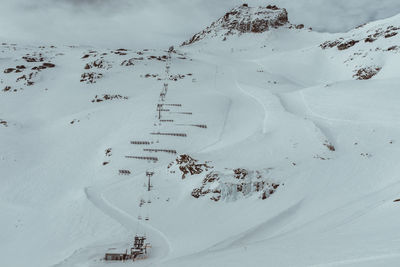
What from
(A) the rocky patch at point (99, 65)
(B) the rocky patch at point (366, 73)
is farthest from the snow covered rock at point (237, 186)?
(A) the rocky patch at point (99, 65)

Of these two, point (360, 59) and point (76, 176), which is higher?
point (360, 59)

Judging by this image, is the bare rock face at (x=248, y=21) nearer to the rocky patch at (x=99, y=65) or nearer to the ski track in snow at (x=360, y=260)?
the rocky patch at (x=99, y=65)

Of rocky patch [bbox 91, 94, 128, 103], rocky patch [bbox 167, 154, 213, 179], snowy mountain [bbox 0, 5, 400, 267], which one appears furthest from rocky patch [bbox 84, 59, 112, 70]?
rocky patch [bbox 167, 154, 213, 179]

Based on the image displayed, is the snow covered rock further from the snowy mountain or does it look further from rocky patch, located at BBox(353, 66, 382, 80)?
rocky patch, located at BBox(353, 66, 382, 80)

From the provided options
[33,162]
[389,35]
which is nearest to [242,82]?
[389,35]

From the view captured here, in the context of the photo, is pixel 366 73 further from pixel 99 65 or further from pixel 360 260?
pixel 99 65

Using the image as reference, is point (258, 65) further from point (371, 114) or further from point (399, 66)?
point (371, 114)
